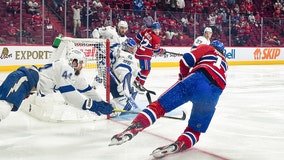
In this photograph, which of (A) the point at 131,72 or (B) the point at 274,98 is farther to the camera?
(B) the point at 274,98

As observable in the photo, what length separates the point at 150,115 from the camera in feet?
8.78

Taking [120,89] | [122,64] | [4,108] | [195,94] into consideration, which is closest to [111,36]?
[122,64]

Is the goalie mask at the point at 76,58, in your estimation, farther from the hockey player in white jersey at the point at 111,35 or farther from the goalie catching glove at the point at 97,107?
the hockey player in white jersey at the point at 111,35

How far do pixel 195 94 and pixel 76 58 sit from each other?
46.7 inches

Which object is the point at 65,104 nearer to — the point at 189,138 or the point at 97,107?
the point at 97,107

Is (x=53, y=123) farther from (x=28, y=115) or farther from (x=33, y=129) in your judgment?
(x=28, y=115)

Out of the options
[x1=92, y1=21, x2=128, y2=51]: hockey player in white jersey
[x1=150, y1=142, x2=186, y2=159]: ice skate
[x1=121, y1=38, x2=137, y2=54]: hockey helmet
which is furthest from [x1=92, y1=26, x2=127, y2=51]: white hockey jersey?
[x1=150, y1=142, x2=186, y2=159]: ice skate

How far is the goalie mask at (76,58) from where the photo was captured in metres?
3.43

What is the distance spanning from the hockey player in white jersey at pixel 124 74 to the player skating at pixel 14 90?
1.48m

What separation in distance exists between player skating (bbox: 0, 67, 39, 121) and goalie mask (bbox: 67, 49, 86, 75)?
1.44 feet

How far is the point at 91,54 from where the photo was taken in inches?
190

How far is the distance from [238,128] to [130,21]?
7846mm

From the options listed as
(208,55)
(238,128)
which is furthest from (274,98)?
(208,55)

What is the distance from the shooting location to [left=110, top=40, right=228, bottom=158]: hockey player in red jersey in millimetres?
2715
